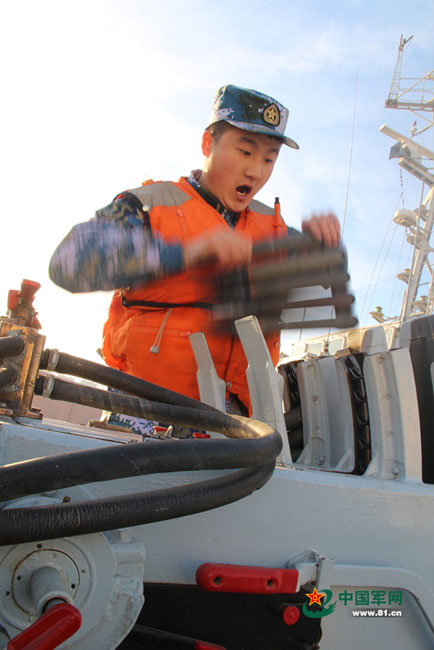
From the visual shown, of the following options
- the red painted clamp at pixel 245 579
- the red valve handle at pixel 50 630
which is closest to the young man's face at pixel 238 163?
the red painted clamp at pixel 245 579

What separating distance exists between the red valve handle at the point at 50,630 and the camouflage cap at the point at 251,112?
1.96 m

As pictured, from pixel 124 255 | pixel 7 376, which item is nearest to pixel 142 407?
pixel 7 376

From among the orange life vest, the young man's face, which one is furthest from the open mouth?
the orange life vest

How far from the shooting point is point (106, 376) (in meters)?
1.56

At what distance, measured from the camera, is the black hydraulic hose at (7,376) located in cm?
A: 129

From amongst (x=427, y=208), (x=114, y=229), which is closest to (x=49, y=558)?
(x=114, y=229)

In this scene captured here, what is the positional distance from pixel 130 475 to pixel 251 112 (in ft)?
5.96

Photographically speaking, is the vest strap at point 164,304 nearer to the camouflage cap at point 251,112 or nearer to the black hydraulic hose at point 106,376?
the black hydraulic hose at point 106,376

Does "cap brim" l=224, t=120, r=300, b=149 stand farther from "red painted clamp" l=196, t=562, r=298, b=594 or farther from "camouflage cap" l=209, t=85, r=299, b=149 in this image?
"red painted clamp" l=196, t=562, r=298, b=594

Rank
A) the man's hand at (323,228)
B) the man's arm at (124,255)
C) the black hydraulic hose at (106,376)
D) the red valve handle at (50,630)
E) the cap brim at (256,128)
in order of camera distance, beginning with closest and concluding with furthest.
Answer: the red valve handle at (50,630) → the black hydraulic hose at (106,376) → the man's arm at (124,255) → the man's hand at (323,228) → the cap brim at (256,128)

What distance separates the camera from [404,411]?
1.70m

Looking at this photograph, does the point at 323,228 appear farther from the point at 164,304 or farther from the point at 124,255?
the point at 124,255

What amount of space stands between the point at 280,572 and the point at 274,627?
0.16 m

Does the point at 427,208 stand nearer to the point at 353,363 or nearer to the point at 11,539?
the point at 353,363
